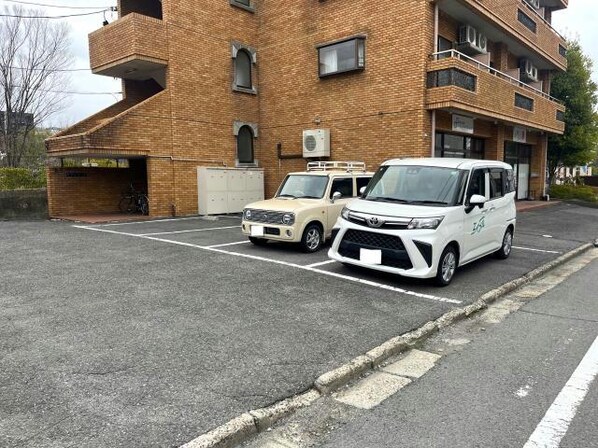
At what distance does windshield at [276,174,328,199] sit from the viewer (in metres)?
9.11

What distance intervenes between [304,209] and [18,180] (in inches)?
453

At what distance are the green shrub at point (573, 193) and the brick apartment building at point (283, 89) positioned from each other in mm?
7382

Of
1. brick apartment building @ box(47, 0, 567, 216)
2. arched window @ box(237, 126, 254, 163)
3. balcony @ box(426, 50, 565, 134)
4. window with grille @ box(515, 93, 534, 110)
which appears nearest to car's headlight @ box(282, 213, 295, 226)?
brick apartment building @ box(47, 0, 567, 216)

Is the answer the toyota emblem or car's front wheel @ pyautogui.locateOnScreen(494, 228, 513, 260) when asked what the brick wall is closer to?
the toyota emblem

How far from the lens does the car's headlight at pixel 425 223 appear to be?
19.9ft

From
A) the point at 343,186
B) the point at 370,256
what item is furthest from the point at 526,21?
the point at 370,256

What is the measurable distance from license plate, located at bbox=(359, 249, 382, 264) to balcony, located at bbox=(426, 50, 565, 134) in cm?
757

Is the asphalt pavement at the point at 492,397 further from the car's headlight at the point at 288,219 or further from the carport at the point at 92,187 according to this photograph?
the carport at the point at 92,187

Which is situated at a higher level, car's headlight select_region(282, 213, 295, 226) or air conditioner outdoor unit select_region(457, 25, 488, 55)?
air conditioner outdoor unit select_region(457, 25, 488, 55)

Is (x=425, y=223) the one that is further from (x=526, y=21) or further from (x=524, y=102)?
(x=526, y=21)

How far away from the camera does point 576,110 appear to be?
23391mm

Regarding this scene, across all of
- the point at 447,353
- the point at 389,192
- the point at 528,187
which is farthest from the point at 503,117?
the point at 447,353

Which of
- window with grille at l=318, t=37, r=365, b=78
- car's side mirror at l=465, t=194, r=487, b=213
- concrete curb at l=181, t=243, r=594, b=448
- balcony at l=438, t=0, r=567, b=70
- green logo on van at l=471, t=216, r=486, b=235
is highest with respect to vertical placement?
balcony at l=438, t=0, r=567, b=70

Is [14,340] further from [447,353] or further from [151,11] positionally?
[151,11]
